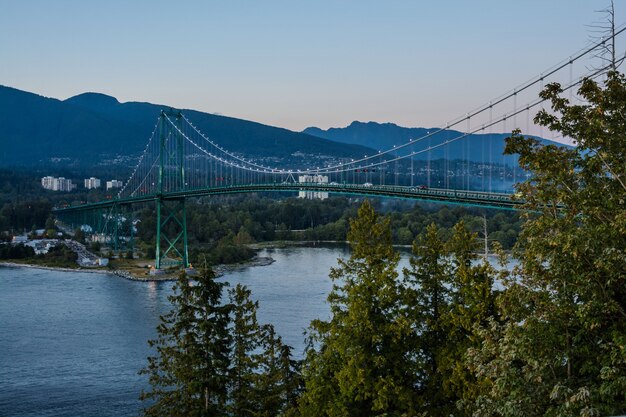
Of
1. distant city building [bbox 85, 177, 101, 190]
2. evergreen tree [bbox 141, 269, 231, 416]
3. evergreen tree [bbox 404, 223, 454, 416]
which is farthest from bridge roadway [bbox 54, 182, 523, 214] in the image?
distant city building [bbox 85, 177, 101, 190]

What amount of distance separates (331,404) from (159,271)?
2078 cm

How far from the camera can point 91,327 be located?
15.6m

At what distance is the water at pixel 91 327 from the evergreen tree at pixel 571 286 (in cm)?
654

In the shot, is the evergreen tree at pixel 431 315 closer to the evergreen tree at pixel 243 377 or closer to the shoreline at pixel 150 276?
the evergreen tree at pixel 243 377

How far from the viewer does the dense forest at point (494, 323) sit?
4.06 metres

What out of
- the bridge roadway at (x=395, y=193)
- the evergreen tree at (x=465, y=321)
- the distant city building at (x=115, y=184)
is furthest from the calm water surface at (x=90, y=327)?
the distant city building at (x=115, y=184)

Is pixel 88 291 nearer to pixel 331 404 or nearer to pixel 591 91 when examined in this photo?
pixel 331 404

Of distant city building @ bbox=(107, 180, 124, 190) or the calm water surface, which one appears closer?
the calm water surface

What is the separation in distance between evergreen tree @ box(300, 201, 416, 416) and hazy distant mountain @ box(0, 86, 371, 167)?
85189 mm

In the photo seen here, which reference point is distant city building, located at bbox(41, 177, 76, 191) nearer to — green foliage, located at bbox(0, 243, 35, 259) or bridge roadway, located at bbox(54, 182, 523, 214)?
green foliage, located at bbox(0, 243, 35, 259)

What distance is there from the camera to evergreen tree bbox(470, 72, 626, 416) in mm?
3928

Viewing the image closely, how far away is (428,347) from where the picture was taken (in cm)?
579

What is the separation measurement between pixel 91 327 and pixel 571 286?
1298cm

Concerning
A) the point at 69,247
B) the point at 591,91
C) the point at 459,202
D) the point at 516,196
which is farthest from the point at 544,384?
the point at 69,247
